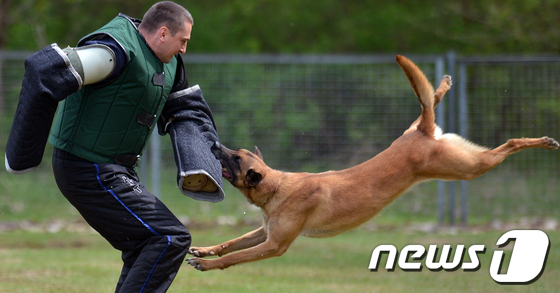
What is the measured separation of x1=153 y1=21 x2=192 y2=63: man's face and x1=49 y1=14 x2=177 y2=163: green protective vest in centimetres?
4

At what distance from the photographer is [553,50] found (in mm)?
13078

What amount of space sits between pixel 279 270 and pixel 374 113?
3.50 meters

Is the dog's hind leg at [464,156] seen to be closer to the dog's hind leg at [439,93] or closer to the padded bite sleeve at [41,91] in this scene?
the dog's hind leg at [439,93]

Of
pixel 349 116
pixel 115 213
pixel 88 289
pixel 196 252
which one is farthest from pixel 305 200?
pixel 349 116

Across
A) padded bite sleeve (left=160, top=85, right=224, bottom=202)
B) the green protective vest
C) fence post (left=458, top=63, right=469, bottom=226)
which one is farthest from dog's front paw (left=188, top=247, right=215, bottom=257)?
A: fence post (left=458, top=63, right=469, bottom=226)

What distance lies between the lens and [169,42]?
130 inches

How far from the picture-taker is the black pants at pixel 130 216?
3199 mm

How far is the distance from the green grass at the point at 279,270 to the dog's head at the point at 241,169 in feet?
4.29

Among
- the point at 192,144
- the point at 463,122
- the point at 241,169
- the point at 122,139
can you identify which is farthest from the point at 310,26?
the point at 122,139

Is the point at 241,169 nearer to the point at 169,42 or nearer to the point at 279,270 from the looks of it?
the point at 169,42

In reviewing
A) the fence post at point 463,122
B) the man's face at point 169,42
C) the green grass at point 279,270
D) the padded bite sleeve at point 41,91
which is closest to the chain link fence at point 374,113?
the fence post at point 463,122

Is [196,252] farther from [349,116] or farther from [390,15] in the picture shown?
[390,15]

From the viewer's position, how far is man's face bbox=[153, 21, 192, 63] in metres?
3.29

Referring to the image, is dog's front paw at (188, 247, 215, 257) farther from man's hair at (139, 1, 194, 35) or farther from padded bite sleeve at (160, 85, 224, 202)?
man's hair at (139, 1, 194, 35)
